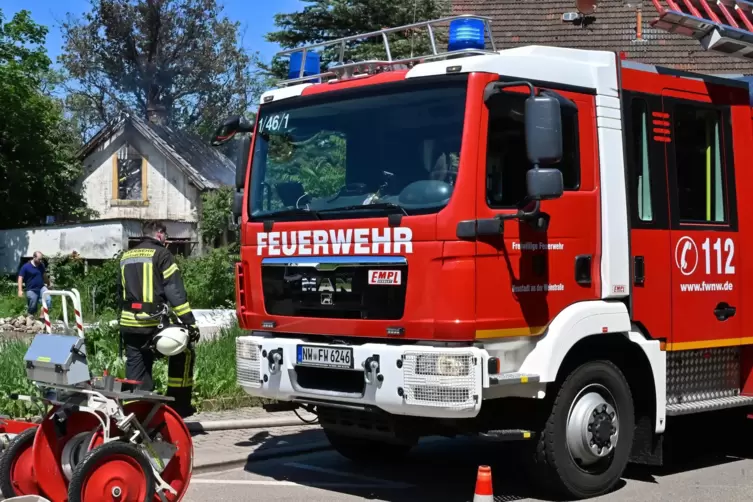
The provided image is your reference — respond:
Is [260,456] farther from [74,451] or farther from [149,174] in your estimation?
[149,174]

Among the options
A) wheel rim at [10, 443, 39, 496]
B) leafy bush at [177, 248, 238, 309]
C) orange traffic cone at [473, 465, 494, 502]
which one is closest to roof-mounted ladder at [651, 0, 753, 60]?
orange traffic cone at [473, 465, 494, 502]

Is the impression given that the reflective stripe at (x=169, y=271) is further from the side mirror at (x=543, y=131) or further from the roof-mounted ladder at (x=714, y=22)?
the roof-mounted ladder at (x=714, y=22)

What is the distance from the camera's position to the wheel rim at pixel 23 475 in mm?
6551

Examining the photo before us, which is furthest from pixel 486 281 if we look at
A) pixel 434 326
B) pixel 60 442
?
pixel 60 442

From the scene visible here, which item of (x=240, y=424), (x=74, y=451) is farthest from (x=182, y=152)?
(x=74, y=451)

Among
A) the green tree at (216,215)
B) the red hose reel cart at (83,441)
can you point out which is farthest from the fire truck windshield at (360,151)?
the green tree at (216,215)

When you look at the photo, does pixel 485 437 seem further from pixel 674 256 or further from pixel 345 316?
pixel 674 256

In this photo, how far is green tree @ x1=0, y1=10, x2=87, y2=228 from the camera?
32528 mm

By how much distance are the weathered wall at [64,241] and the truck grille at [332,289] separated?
21.5 metres

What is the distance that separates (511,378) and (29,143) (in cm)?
3160

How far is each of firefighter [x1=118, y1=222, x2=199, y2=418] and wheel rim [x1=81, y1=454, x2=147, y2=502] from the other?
265 centimetres

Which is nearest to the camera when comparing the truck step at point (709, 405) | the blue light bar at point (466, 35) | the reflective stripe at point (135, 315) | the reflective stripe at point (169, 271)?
the blue light bar at point (466, 35)

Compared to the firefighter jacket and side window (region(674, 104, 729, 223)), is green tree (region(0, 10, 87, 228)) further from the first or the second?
side window (region(674, 104, 729, 223))

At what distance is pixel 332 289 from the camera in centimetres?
749
